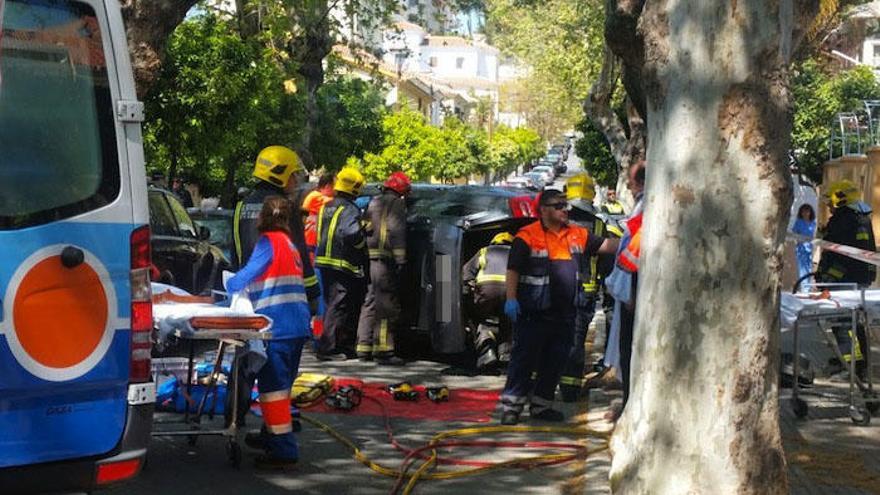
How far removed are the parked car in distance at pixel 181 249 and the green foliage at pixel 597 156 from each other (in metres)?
25.9

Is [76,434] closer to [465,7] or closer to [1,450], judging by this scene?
[1,450]

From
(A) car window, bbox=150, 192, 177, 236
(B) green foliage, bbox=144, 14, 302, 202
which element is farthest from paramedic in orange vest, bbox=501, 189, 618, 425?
(B) green foliage, bbox=144, 14, 302, 202

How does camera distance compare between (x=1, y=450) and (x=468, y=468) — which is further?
(x=468, y=468)

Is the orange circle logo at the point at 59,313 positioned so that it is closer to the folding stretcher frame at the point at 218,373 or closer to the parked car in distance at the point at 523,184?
the folding stretcher frame at the point at 218,373

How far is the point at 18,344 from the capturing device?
15.9 ft

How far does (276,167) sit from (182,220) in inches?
240

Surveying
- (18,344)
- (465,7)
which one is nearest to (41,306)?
(18,344)

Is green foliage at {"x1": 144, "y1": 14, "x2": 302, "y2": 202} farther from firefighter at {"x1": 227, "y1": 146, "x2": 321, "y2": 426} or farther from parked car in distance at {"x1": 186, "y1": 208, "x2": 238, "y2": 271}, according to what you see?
firefighter at {"x1": 227, "y1": 146, "x2": 321, "y2": 426}

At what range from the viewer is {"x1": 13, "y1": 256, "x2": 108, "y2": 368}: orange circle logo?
16.0 feet

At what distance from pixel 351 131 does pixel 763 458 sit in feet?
108

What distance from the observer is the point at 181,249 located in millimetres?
13422

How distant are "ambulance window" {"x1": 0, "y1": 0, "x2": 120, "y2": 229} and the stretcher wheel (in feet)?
20.6

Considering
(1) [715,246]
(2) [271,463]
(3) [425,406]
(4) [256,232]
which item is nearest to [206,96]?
(3) [425,406]

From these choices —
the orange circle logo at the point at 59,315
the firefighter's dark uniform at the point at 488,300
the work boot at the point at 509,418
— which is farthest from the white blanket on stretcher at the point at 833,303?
the orange circle logo at the point at 59,315
